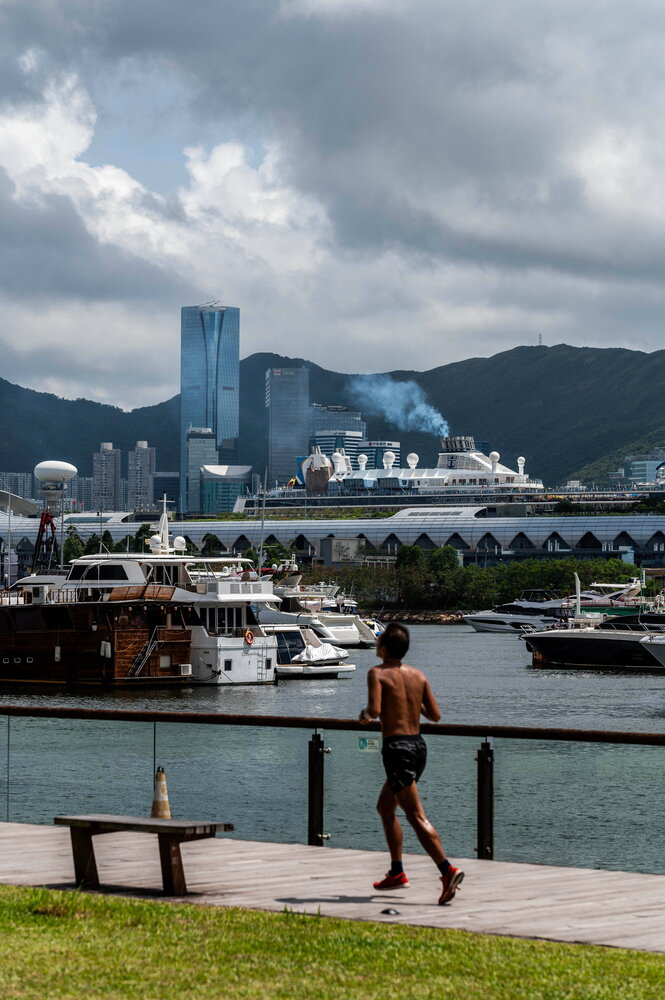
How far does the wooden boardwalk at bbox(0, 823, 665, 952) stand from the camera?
11234mm

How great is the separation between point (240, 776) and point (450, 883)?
3923 mm

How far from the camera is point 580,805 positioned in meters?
14.1

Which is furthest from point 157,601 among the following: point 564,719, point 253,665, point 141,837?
point 141,837

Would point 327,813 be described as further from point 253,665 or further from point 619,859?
point 253,665

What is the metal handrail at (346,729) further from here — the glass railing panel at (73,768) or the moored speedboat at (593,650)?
the moored speedboat at (593,650)

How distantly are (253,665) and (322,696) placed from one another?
4.62 m

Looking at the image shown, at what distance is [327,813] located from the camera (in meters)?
14.8

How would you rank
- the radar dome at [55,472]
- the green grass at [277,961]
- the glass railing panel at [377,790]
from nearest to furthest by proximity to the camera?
1. the green grass at [277,961]
2. the glass railing panel at [377,790]
3. the radar dome at [55,472]

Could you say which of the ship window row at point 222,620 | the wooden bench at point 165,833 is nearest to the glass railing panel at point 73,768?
the wooden bench at point 165,833

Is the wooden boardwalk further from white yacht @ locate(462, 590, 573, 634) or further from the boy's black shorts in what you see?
white yacht @ locate(462, 590, 573, 634)

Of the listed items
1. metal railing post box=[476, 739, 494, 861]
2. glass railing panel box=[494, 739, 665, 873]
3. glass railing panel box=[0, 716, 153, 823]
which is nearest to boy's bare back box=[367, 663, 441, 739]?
metal railing post box=[476, 739, 494, 861]

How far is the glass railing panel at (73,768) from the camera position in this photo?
50.9 feet

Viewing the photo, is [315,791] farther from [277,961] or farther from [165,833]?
[277,961]

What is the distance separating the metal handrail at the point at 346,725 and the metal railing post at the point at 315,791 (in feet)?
0.57
